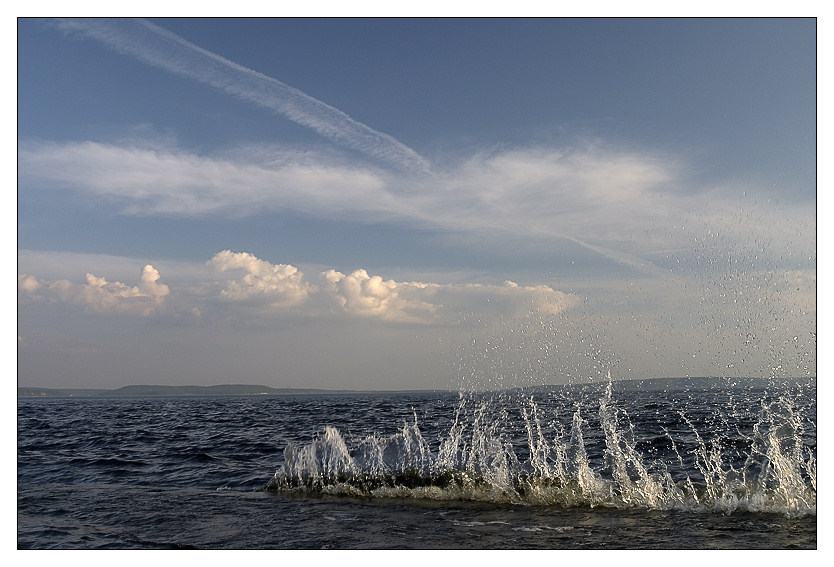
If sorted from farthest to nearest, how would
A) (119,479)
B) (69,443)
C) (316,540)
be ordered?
(69,443) < (119,479) < (316,540)

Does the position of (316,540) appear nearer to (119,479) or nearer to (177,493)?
(177,493)

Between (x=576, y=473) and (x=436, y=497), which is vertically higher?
(x=576, y=473)

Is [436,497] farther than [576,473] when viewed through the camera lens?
No

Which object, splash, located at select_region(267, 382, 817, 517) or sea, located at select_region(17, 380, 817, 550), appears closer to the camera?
sea, located at select_region(17, 380, 817, 550)

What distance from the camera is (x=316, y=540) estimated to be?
8852 mm

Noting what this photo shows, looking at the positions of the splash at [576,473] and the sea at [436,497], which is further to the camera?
the splash at [576,473]

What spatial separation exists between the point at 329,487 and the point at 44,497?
6272 mm

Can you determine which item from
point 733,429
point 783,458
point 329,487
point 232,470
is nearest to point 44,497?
point 232,470

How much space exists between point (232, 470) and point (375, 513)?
6.86 metres

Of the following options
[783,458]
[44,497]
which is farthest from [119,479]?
[783,458]

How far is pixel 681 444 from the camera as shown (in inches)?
688

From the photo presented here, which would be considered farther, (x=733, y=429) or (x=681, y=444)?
(x=733, y=429)
